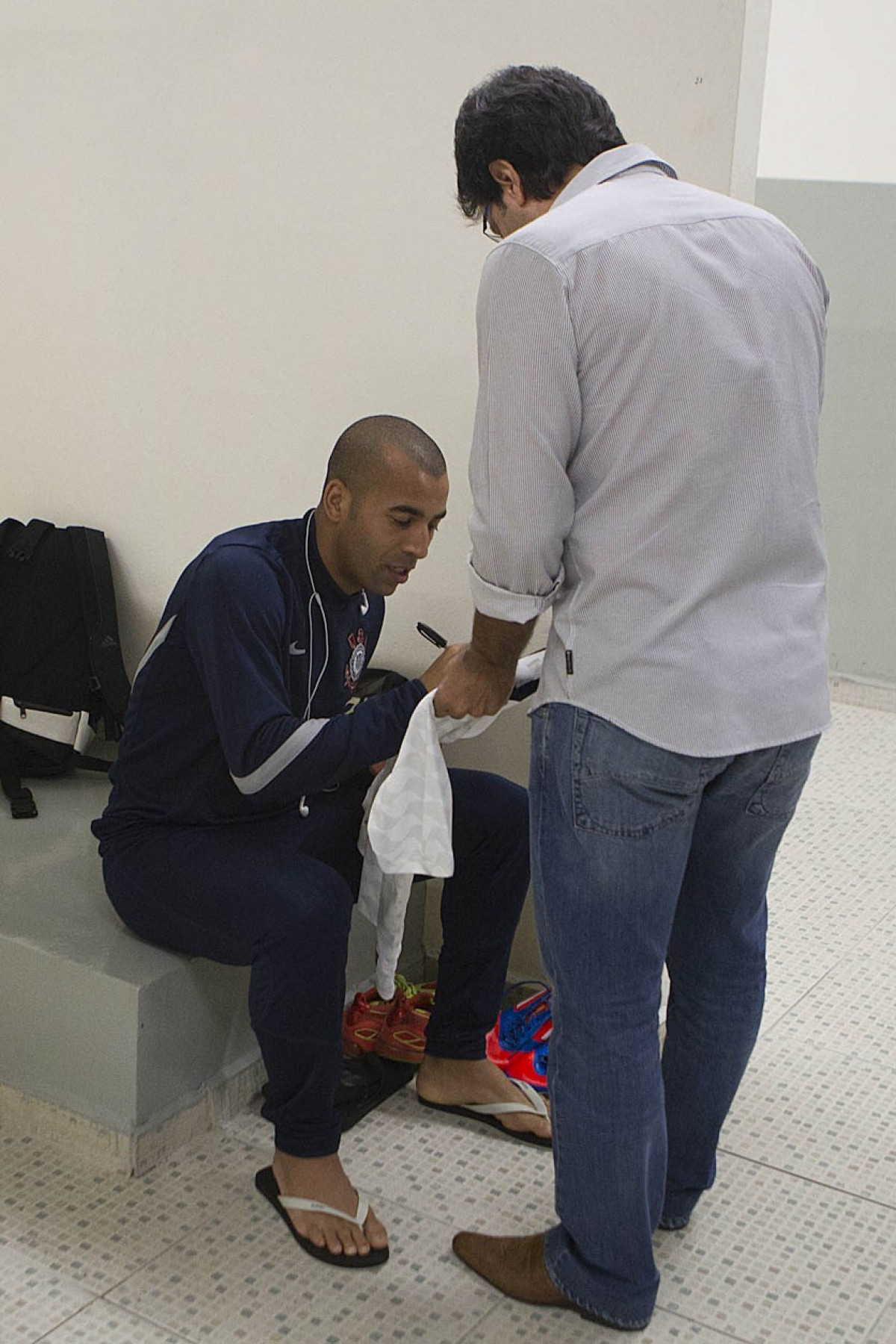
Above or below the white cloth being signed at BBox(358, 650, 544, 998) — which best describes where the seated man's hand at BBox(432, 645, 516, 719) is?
above

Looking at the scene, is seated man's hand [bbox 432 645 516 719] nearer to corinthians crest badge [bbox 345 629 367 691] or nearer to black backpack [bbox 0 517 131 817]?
corinthians crest badge [bbox 345 629 367 691]

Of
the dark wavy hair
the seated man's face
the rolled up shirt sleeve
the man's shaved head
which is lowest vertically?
the seated man's face

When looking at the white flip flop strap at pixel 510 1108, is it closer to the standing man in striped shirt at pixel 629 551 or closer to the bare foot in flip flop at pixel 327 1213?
the bare foot in flip flop at pixel 327 1213

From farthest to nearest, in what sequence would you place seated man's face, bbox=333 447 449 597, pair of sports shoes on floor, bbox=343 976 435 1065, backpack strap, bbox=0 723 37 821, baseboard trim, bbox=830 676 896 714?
1. baseboard trim, bbox=830 676 896 714
2. backpack strap, bbox=0 723 37 821
3. pair of sports shoes on floor, bbox=343 976 435 1065
4. seated man's face, bbox=333 447 449 597

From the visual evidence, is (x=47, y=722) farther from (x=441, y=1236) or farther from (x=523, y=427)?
(x=523, y=427)

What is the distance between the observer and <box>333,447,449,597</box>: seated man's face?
6.10ft

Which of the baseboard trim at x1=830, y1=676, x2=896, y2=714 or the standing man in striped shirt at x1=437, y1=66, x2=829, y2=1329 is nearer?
the standing man in striped shirt at x1=437, y1=66, x2=829, y2=1329

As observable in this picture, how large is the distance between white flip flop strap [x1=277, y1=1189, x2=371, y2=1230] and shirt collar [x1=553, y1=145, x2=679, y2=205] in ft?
4.11

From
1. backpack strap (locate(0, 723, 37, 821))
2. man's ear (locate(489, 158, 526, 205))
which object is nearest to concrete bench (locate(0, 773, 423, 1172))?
backpack strap (locate(0, 723, 37, 821))

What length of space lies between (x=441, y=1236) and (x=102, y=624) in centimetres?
133

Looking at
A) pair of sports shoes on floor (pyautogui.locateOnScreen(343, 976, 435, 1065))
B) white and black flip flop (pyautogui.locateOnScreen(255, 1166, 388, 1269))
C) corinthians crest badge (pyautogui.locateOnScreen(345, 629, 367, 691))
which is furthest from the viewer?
pair of sports shoes on floor (pyautogui.locateOnScreen(343, 976, 435, 1065))

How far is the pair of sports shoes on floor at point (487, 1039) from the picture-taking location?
2088 millimetres

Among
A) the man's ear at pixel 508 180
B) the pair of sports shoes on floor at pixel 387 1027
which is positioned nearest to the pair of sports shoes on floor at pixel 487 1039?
the pair of sports shoes on floor at pixel 387 1027

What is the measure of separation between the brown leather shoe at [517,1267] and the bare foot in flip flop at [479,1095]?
0.31 m
